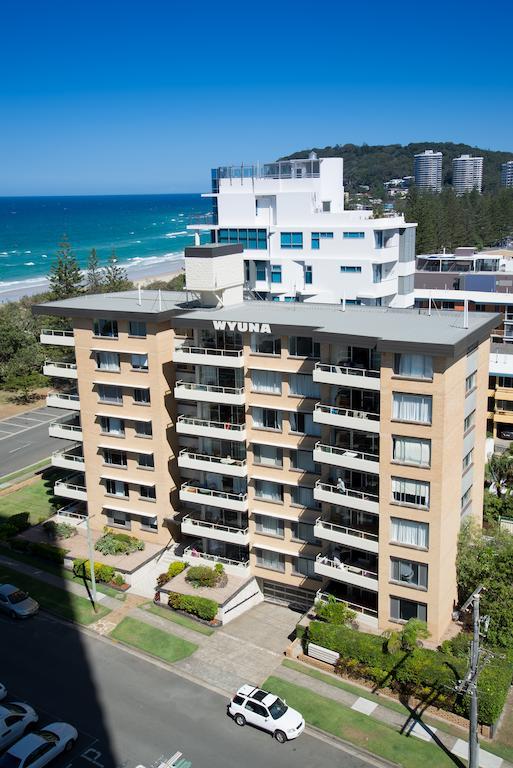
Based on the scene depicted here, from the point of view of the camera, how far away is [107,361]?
45375 millimetres

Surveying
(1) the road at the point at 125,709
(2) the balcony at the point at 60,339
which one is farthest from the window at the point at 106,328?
(1) the road at the point at 125,709

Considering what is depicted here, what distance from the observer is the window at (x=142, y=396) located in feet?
146

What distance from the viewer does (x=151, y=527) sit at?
46.8 meters

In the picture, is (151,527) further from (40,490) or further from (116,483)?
(40,490)

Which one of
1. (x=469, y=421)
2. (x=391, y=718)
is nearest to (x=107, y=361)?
(x=469, y=421)

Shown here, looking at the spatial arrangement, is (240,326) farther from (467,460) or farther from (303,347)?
(467,460)

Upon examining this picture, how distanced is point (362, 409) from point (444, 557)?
8.14 m

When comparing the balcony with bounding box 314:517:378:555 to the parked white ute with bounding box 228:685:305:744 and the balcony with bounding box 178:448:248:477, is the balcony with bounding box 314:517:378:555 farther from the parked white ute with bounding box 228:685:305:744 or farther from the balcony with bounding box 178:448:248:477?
the parked white ute with bounding box 228:685:305:744

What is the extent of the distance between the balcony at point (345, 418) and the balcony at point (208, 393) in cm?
517

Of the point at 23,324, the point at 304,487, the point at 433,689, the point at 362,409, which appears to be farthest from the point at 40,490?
the point at 23,324

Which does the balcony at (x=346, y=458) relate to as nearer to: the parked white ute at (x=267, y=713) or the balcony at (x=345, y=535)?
the balcony at (x=345, y=535)

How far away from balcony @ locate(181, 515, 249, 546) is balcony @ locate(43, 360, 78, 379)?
460 inches

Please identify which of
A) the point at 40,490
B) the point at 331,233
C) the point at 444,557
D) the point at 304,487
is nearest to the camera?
the point at 444,557

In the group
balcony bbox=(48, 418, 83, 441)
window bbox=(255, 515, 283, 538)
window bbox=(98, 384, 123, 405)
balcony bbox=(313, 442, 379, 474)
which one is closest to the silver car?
balcony bbox=(48, 418, 83, 441)
